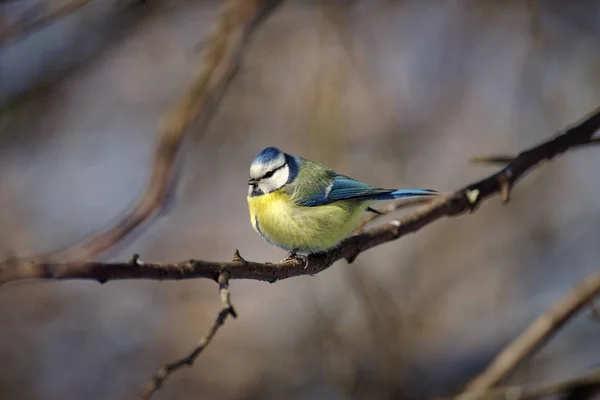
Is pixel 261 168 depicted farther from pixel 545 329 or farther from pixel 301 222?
pixel 545 329

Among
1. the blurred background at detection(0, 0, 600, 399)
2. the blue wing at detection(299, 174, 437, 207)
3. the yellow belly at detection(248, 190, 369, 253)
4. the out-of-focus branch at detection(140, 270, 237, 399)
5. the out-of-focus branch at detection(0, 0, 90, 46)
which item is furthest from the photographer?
the blurred background at detection(0, 0, 600, 399)

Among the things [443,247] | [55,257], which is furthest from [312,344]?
[55,257]

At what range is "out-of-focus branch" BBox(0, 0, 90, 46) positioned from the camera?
6.76 ft

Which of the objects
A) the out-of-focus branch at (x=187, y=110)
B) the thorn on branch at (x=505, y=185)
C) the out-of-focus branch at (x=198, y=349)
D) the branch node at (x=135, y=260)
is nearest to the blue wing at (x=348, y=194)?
the thorn on branch at (x=505, y=185)

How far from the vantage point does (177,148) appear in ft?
7.02

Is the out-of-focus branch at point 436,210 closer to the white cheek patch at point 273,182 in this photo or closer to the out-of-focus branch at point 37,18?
the white cheek patch at point 273,182

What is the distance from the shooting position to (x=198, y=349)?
1.14 metres

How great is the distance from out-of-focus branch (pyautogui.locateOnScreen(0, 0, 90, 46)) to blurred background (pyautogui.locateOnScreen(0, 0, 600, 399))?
1932 mm

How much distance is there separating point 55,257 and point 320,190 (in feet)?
3.58

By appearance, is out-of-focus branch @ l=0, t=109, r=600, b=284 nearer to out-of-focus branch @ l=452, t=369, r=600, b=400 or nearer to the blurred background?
out-of-focus branch @ l=452, t=369, r=600, b=400

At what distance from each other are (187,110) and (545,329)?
1783 mm

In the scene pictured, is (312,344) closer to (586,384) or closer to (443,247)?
(443,247)

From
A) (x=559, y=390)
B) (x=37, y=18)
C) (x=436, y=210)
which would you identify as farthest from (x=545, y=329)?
(x=37, y=18)

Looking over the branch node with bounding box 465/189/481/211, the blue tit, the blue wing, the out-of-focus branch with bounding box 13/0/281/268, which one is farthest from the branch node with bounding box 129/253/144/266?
the branch node with bounding box 465/189/481/211
